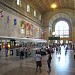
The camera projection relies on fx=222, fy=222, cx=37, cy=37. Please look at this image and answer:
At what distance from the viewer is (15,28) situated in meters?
39.8

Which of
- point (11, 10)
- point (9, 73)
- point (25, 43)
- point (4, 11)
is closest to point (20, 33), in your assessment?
point (25, 43)

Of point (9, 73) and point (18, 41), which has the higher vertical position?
point (18, 41)

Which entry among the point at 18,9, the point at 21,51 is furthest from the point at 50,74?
the point at 18,9

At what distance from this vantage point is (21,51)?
2852cm

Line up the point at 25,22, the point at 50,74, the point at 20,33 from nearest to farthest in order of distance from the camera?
the point at 50,74, the point at 20,33, the point at 25,22

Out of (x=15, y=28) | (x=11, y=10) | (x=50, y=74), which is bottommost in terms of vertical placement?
(x=50, y=74)

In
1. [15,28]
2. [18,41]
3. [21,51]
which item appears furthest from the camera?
[15,28]

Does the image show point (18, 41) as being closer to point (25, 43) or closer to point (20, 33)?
point (25, 43)

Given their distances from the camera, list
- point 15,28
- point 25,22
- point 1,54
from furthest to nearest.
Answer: point 25,22, point 15,28, point 1,54

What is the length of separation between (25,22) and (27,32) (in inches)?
129

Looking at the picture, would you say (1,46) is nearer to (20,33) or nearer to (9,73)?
(20,33)

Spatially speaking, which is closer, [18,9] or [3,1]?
[3,1]

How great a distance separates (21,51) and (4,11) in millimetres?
8654

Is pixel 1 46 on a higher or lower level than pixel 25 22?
lower
